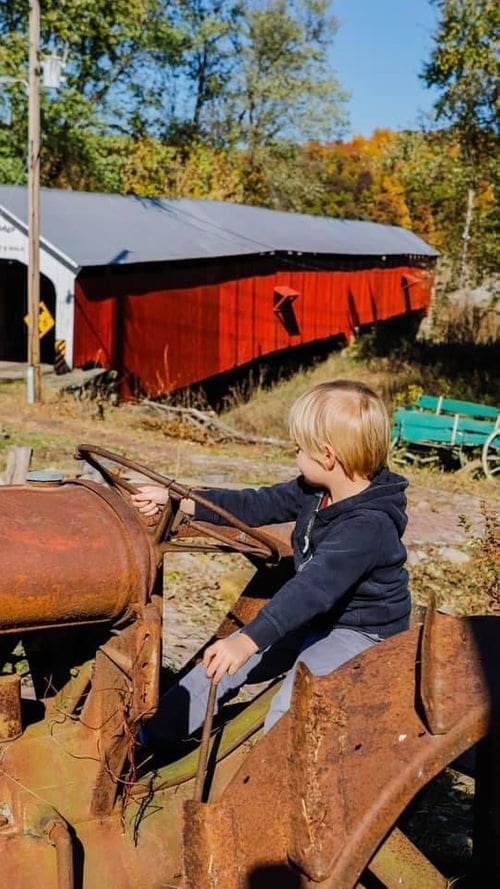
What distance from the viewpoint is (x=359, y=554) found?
271 centimetres

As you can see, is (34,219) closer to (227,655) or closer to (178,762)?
(178,762)

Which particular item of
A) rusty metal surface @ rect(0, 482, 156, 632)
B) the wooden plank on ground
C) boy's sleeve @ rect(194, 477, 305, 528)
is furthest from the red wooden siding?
rusty metal surface @ rect(0, 482, 156, 632)

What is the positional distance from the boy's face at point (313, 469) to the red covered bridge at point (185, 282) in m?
14.4

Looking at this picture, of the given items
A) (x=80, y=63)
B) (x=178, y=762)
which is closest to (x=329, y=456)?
(x=178, y=762)

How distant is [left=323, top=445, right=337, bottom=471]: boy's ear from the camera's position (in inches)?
113

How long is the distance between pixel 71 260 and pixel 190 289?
4056 millimetres

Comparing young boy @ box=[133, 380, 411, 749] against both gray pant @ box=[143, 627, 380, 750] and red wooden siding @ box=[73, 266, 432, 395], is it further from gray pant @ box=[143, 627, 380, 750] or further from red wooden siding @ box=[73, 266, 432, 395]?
red wooden siding @ box=[73, 266, 432, 395]

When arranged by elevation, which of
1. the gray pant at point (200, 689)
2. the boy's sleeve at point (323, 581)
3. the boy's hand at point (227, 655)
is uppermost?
the boy's sleeve at point (323, 581)

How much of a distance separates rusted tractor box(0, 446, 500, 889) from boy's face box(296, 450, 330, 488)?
25cm

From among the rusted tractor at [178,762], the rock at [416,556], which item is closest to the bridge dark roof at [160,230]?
the rock at [416,556]

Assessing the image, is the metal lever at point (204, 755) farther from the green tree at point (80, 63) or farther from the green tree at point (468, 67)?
the green tree at point (80, 63)

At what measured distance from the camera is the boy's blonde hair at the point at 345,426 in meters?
2.82

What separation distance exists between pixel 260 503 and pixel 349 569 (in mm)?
621

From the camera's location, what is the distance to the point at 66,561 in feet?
8.20
